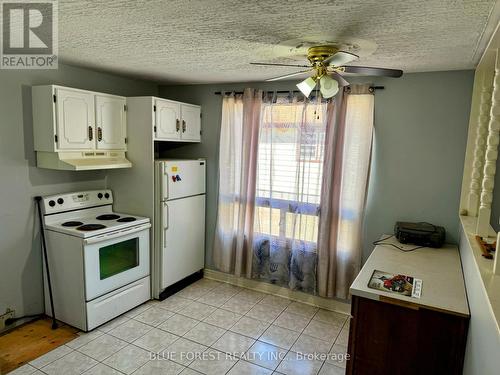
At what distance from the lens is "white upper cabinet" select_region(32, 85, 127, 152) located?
282cm

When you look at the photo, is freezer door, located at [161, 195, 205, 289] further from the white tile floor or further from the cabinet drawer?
the white tile floor

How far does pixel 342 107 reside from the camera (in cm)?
319

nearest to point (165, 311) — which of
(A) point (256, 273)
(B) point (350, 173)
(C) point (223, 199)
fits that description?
(A) point (256, 273)

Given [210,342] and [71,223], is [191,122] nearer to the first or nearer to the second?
[71,223]

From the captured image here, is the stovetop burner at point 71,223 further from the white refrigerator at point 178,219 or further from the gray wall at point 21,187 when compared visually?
the white refrigerator at point 178,219

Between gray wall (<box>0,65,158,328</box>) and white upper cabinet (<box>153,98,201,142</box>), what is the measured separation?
84 cm

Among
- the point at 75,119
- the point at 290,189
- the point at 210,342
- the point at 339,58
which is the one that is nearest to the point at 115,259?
the point at 210,342

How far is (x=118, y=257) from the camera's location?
3.21m

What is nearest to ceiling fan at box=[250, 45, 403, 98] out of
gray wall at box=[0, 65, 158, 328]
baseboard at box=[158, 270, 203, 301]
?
gray wall at box=[0, 65, 158, 328]

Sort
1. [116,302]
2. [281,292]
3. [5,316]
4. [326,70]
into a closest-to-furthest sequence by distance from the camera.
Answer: [326,70] < [5,316] < [116,302] < [281,292]

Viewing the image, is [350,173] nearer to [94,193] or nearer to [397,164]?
[397,164]

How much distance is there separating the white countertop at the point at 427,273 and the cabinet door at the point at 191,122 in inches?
94.4

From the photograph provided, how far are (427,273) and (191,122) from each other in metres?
2.88

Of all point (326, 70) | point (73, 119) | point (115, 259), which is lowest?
point (115, 259)
